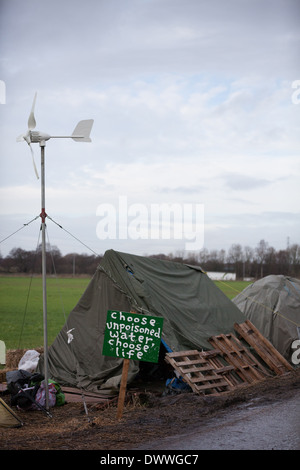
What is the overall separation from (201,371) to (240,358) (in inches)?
52.0

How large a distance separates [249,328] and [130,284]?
3332mm

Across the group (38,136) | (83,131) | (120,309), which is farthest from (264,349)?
(38,136)

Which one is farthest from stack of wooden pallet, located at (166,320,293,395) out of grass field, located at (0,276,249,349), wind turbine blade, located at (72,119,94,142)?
wind turbine blade, located at (72,119,94,142)

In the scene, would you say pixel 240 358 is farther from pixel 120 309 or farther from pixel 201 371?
pixel 120 309

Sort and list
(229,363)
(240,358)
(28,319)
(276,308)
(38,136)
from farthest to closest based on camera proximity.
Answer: (28,319), (276,308), (240,358), (229,363), (38,136)

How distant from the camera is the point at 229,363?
10133 millimetres

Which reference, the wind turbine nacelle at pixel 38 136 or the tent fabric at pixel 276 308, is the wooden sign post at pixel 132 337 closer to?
the wind turbine nacelle at pixel 38 136

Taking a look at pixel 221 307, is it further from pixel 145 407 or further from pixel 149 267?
pixel 145 407

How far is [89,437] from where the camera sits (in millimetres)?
6148

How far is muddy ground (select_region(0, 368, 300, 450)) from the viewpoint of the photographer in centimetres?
588

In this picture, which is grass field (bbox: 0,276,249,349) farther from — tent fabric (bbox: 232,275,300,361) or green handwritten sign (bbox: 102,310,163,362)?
green handwritten sign (bbox: 102,310,163,362)

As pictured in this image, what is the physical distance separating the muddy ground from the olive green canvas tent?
914 mm

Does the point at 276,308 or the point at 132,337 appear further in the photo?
the point at 276,308

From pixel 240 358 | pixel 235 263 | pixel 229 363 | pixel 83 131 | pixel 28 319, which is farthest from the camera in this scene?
pixel 235 263
